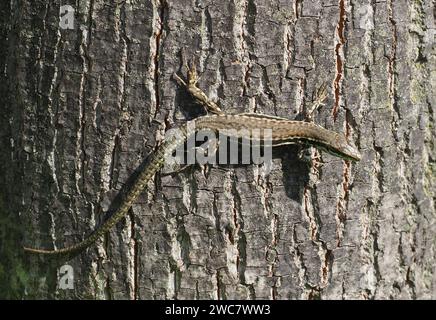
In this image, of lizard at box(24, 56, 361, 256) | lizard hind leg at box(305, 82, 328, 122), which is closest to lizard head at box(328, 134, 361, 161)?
lizard at box(24, 56, 361, 256)

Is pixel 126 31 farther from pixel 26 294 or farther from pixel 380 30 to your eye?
pixel 26 294

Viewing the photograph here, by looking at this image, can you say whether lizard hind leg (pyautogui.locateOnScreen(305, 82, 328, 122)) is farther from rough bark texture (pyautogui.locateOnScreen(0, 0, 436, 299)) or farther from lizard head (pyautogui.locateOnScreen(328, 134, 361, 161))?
lizard head (pyautogui.locateOnScreen(328, 134, 361, 161))

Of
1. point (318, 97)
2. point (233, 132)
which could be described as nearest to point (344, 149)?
point (318, 97)

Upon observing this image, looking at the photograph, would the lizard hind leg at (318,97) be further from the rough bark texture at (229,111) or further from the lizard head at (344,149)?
the lizard head at (344,149)

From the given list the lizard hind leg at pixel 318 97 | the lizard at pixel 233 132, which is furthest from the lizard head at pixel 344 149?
the lizard hind leg at pixel 318 97

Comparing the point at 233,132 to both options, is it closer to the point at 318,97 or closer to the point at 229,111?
the point at 229,111

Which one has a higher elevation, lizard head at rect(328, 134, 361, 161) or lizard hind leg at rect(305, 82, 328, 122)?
lizard hind leg at rect(305, 82, 328, 122)
